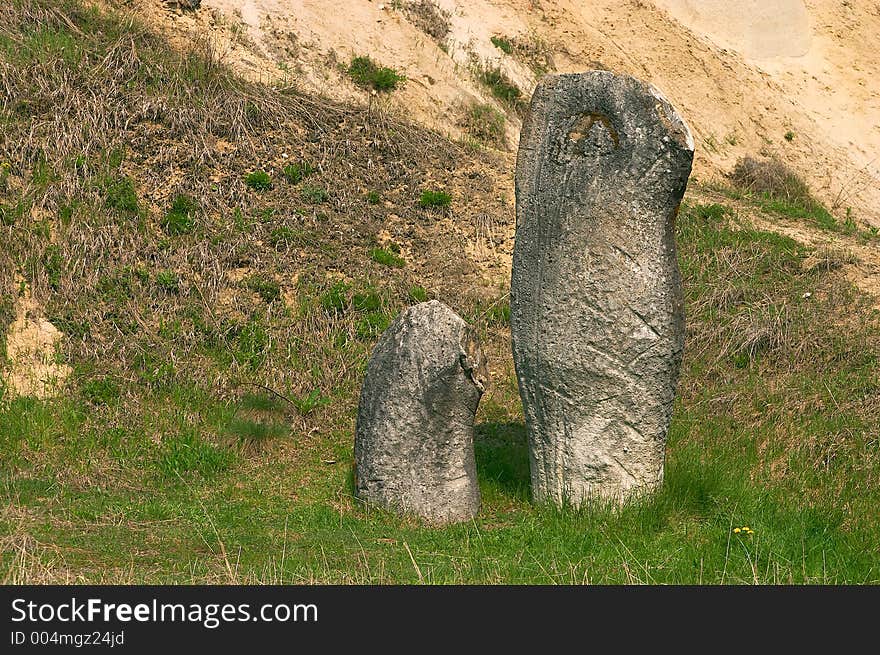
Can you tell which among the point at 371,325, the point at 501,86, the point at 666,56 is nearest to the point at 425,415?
the point at 371,325

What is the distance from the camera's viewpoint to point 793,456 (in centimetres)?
915

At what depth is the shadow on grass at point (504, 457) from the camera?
859 centimetres

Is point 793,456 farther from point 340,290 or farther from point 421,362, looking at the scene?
point 340,290

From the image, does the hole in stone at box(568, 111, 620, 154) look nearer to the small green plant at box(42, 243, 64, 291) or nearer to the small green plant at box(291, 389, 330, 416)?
the small green plant at box(291, 389, 330, 416)

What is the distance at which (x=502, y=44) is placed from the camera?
19.2m

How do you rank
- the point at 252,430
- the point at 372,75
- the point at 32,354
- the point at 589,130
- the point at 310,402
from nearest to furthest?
the point at 589,130 < the point at 252,430 < the point at 32,354 < the point at 310,402 < the point at 372,75

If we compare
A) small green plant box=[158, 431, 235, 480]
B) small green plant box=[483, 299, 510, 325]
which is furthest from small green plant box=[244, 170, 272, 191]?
small green plant box=[158, 431, 235, 480]

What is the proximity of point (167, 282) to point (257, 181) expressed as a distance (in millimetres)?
2314

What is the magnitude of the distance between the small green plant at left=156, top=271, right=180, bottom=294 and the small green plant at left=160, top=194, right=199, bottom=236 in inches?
32.8

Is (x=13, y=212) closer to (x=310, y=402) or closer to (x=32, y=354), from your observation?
(x=32, y=354)

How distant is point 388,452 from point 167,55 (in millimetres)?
8456

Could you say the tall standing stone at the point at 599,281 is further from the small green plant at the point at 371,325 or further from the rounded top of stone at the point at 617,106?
the small green plant at the point at 371,325

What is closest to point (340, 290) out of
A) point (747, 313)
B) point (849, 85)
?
point (747, 313)

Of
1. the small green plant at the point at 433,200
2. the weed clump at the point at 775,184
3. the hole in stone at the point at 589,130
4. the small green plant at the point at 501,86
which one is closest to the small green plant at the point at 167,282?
the small green plant at the point at 433,200
